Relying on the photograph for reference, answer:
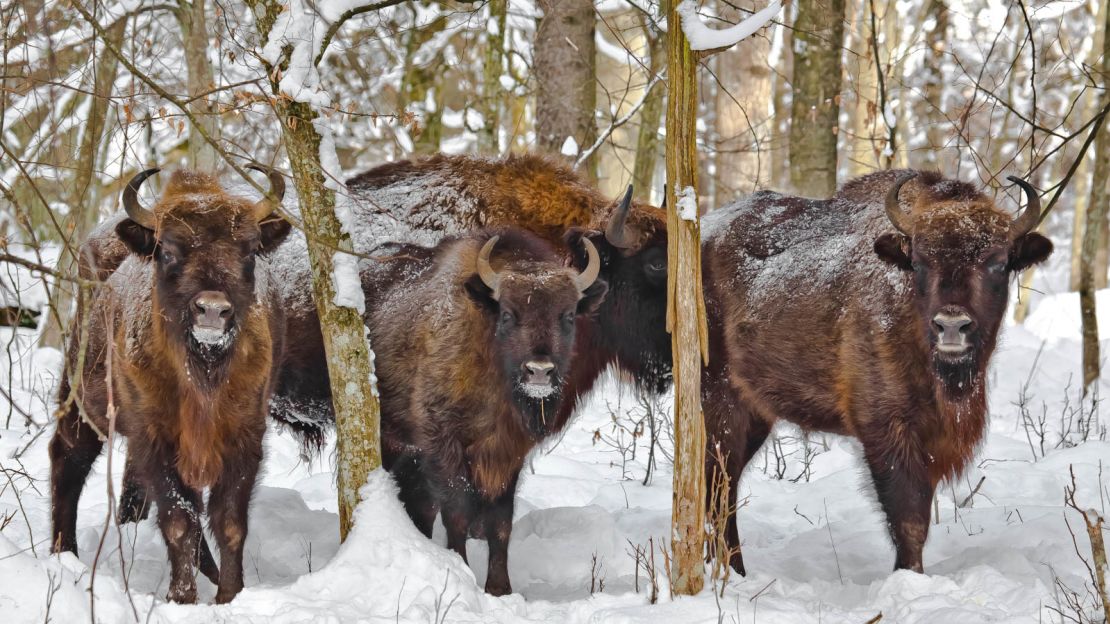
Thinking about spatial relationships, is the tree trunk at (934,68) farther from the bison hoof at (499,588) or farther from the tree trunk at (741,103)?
the bison hoof at (499,588)

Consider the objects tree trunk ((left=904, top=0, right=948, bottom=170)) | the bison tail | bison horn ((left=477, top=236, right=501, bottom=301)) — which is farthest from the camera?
tree trunk ((left=904, top=0, right=948, bottom=170))

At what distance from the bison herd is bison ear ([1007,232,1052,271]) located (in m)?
0.02

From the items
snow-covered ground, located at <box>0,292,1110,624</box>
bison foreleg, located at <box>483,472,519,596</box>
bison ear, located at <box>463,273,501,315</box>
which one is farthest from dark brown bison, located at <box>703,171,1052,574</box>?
bison ear, located at <box>463,273,501,315</box>

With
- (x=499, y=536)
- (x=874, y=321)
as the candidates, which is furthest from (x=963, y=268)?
(x=499, y=536)

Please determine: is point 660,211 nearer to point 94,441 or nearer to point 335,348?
point 335,348

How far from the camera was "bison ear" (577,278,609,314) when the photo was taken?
6.27 metres

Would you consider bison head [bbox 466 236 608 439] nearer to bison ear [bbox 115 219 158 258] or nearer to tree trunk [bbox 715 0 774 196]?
bison ear [bbox 115 219 158 258]

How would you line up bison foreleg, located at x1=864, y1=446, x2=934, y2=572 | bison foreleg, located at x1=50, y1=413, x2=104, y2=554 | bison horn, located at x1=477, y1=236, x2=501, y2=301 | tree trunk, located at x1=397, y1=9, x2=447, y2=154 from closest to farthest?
1. bison foreleg, located at x1=864, y1=446, x2=934, y2=572
2. bison horn, located at x1=477, y1=236, x2=501, y2=301
3. bison foreleg, located at x1=50, y1=413, x2=104, y2=554
4. tree trunk, located at x1=397, y1=9, x2=447, y2=154

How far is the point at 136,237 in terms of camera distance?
5.36 metres

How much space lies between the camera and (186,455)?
5.35 metres

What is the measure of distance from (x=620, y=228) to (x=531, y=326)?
1390mm

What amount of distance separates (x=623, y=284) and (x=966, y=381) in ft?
8.24

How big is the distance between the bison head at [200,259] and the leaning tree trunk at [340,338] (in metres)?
0.21

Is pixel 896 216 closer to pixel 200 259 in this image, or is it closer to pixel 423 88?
pixel 200 259
